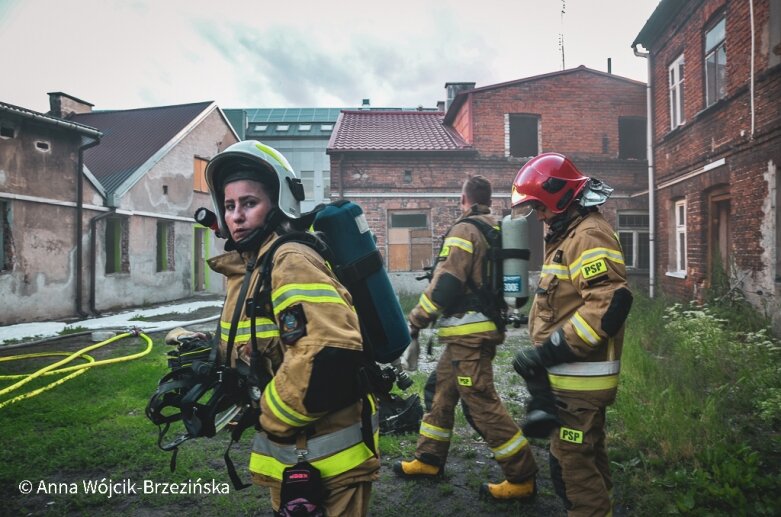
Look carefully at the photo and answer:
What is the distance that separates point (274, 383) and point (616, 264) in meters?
1.76

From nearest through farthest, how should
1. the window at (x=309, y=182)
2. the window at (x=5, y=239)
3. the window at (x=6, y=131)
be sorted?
1. the window at (x=6, y=131)
2. the window at (x=5, y=239)
3. the window at (x=309, y=182)

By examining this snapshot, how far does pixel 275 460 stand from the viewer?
65.8 inches

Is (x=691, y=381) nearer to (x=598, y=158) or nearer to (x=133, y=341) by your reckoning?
(x=133, y=341)

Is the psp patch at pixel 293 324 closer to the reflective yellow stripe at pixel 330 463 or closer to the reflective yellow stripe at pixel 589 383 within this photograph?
the reflective yellow stripe at pixel 330 463

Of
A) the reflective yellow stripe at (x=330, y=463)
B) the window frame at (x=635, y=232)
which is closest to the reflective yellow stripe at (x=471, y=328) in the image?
the reflective yellow stripe at (x=330, y=463)

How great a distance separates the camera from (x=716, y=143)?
8594 millimetres

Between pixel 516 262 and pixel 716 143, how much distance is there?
768 centimetres

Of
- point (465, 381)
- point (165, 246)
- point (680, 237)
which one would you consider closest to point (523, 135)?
point (680, 237)

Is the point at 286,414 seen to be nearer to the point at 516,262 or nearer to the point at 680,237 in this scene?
the point at 516,262

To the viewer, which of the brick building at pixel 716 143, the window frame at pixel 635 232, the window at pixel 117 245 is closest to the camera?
the brick building at pixel 716 143

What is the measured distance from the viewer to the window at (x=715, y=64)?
855cm

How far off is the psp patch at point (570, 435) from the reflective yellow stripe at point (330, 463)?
1.16m

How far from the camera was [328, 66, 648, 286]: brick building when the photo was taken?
14.8m

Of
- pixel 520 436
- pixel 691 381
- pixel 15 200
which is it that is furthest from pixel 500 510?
pixel 15 200
